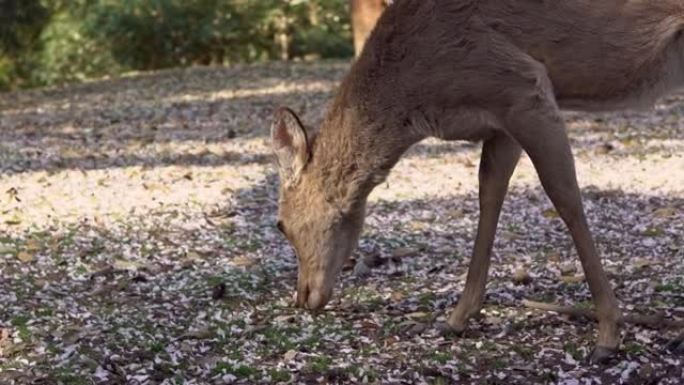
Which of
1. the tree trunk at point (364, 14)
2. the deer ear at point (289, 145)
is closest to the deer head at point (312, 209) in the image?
the deer ear at point (289, 145)

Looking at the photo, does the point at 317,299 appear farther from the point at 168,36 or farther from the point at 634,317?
the point at 168,36

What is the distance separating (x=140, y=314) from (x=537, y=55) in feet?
7.38

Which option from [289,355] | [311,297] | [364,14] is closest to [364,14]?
[364,14]

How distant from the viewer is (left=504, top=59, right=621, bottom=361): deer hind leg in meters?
4.72

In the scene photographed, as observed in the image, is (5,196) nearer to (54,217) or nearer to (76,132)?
(54,217)

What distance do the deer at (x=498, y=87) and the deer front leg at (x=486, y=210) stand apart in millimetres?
192

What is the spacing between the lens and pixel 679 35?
Result: 4906 mm

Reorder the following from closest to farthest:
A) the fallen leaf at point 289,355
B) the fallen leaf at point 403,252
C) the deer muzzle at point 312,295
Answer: the fallen leaf at point 289,355 < the deer muzzle at point 312,295 < the fallen leaf at point 403,252

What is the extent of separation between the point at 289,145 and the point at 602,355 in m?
1.55

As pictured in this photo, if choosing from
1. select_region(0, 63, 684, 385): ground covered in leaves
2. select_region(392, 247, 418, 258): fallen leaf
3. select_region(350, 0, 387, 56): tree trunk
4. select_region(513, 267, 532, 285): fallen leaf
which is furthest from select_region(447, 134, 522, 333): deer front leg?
select_region(350, 0, 387, 56): tree trunk

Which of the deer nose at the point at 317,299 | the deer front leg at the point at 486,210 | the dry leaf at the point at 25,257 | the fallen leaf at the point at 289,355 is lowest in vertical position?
the fallen leaf at the point at 289,355

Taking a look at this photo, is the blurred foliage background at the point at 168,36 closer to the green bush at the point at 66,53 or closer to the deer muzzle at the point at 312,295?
the green bush at the point at 66,53

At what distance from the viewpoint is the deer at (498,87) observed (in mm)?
4773

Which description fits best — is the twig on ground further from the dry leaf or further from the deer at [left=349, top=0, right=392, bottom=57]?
the deer at [left=349, top=0, right=392, bottom=57]
